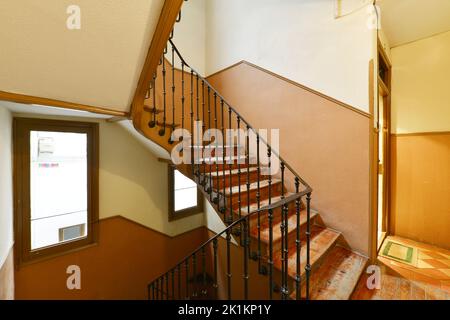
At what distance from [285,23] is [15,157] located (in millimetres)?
3494

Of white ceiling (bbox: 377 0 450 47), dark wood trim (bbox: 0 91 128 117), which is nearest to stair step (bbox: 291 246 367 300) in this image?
dark wood trim (bbox: 0 91 128 117)

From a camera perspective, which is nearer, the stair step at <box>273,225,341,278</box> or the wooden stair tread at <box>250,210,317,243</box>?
the stair step at <box>273,225,341,278</box>

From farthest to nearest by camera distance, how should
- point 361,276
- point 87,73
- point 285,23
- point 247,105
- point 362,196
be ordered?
point 247,105 < point 285,23 < point 362,196 < point 361,276 < point 87,73

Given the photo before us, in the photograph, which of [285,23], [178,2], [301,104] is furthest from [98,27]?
[285,23]

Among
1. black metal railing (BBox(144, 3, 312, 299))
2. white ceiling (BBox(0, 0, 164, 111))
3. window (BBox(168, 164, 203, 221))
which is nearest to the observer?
white ceiling (BBox(0, 0, 164, 111))

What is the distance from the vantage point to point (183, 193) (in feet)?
12.1

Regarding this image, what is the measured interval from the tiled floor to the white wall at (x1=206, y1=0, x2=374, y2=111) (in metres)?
1.60

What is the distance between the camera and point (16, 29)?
913 millimetres

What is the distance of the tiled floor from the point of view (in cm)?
158

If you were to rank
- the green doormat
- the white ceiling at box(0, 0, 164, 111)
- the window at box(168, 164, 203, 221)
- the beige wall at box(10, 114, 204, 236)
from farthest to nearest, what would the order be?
the window at box(168, 164, 203, 221)
the beige wall at box(10, 114, 204, 236)
the green doormat
the white ceiling at box(0, 0, 164, 111)

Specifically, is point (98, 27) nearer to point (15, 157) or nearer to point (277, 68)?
point (15, 157)

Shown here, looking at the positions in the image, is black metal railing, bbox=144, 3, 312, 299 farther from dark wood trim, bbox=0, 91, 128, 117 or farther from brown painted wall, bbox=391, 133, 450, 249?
brown painted wall, bbox=391, 133, 450, 249

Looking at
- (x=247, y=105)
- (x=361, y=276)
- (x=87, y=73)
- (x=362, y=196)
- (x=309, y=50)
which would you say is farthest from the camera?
(x=247, y=105)

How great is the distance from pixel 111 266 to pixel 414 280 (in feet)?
11.3
